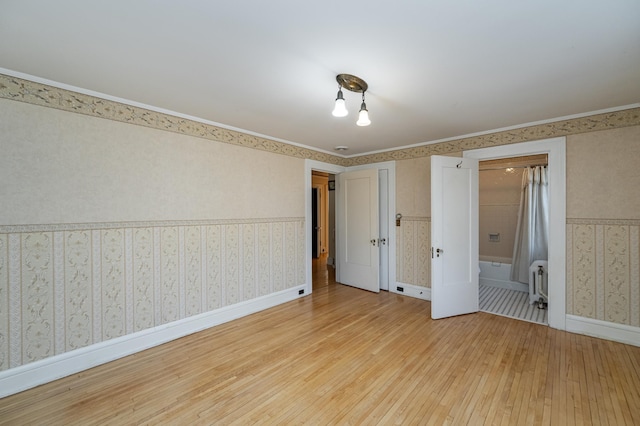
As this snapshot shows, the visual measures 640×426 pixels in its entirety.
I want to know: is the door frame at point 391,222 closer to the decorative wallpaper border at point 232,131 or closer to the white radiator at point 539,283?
the decorative wallpaper border at point 232,131

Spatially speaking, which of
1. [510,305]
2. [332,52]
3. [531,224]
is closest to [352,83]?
[332,52]

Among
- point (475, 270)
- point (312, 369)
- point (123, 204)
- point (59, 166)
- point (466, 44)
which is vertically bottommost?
point (312, 369)

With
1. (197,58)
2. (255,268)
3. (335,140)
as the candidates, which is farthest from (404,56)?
(255,268)

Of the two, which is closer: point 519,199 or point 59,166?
point 59,166

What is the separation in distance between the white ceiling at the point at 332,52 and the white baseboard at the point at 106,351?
7.37 ft

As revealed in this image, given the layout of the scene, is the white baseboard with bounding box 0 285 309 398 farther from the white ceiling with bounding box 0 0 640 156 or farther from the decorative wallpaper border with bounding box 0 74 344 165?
the white ceiling with bounding box 0 0 640 156

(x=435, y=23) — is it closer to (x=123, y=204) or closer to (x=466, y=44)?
(x=466, y=44)

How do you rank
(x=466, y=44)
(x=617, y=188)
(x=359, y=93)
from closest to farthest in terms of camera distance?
(x=466, y=44), (x=359, y=93), (x=617, y=188)

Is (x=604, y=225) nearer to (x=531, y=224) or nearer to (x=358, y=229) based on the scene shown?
(x=531, y=224)

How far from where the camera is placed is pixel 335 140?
4020 millimetres

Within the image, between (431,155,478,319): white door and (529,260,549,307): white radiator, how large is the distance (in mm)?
1008

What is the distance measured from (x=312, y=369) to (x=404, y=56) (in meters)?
2.53

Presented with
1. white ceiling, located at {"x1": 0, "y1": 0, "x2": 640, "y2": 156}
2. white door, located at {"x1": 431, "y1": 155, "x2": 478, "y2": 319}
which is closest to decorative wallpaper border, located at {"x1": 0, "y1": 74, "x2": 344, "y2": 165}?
white ceiling, located at {"x1": 0, "y1": 0, "x2": 640, "y2": 156}

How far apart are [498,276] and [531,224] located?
1072 mm
